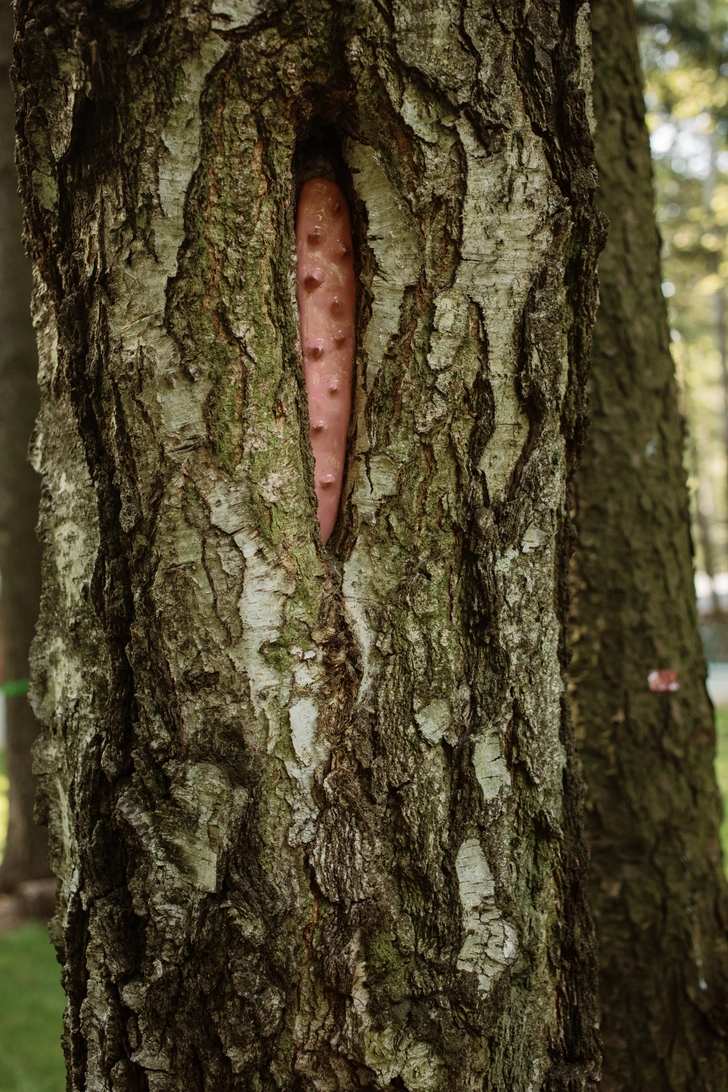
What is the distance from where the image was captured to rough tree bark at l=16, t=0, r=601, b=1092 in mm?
1211

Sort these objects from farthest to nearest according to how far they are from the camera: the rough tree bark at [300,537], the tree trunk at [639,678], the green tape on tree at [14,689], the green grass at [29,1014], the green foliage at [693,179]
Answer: the green foliage at [693,179], the green tape on tree at [14,689], the green grass at [29,1014], the tree trunk at [639,678], the rough tree bark at [300,537]

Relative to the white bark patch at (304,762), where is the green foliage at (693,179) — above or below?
above

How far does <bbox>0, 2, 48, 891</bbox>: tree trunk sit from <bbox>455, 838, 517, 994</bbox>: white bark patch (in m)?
3.67

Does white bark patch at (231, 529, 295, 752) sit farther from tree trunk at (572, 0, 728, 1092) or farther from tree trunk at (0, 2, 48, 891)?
tree trunk at (0, 2, 48, 891)

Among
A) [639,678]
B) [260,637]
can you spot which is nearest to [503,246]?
[260,637]

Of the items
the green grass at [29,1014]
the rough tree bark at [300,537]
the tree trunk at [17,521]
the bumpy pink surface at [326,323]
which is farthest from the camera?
the tree trunk at [17,521]

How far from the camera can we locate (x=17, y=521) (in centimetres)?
443

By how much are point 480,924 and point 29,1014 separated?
120 inches

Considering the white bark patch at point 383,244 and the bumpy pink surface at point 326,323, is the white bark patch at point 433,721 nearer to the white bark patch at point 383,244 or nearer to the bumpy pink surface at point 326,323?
the bumpy pink surface at point 326,323

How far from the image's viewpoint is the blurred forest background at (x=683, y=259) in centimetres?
334

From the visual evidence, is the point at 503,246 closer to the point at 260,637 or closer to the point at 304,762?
the point at 260,637

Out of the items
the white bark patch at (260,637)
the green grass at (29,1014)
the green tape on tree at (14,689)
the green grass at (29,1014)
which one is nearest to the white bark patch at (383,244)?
the white bark patch at (260,637)

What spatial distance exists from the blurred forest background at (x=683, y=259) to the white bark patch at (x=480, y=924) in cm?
177

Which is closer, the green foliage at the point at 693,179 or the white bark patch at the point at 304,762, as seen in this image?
the white bark patch at the point at 304,762
